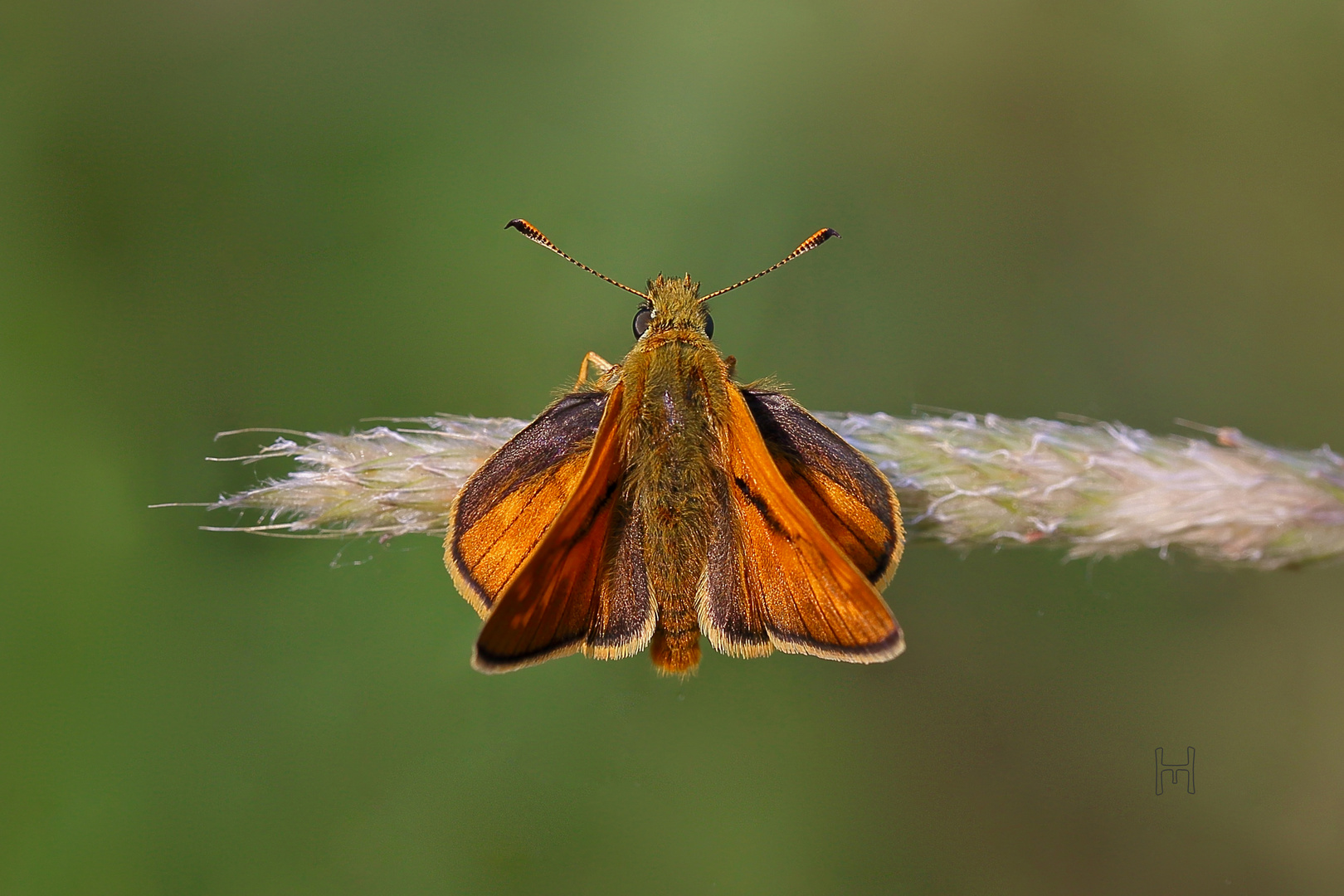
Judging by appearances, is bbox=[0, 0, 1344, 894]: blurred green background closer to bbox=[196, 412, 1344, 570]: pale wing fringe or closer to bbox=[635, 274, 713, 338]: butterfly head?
bbox=[196, 412, 1344, 570]: pale wing fringe

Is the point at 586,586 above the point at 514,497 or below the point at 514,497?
below

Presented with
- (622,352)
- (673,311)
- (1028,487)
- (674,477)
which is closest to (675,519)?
(674,477)

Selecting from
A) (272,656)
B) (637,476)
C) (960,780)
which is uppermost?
(637,476)

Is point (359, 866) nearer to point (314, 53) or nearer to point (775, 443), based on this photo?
point (775, 443)

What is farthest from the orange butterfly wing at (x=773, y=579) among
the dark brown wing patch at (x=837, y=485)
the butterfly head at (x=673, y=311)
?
the butterfly head at (x=673, y=311)

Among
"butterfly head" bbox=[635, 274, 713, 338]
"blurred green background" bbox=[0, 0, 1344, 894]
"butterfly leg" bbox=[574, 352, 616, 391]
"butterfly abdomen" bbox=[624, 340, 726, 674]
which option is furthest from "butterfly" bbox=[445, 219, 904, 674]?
"blurred green background" bbox=[0, 0, 1344, 894]

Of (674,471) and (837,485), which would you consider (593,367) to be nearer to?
(674,471)

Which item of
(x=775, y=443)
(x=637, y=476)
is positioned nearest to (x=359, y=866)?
(x=637, y=476)
